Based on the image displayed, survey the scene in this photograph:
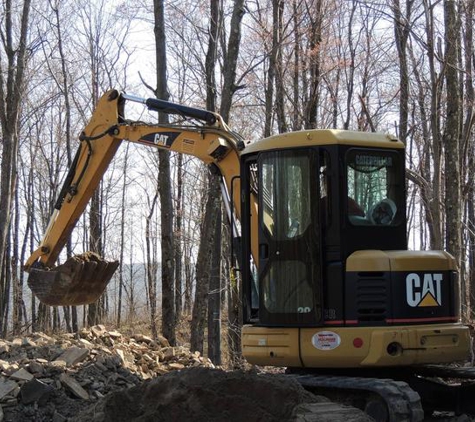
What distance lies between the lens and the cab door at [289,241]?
21.8ft

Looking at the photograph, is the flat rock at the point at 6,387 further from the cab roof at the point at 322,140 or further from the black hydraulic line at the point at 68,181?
the cab roof at the point at 322,140

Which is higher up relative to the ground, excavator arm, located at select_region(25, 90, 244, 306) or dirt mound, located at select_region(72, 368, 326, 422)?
excavator arm, located at select_region(25, 90, 244, 306)

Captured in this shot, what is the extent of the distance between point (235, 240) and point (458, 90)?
280 inches

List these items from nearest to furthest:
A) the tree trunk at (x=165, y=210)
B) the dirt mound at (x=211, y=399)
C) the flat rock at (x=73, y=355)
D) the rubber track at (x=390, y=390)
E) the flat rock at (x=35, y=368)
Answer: the dirt mound at (x=211, y=399) → the rubber track at (x=390, y=390) → the flat rock at (x=35, y=368) → the flat rock at (x=73, y=355) → the tree trunk at (x=165, y=210)

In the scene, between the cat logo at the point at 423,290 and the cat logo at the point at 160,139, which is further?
the cat logo at the point at 160,139

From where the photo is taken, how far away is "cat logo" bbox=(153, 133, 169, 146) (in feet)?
30.4

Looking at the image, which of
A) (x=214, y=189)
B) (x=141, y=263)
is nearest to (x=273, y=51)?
(x=214, y=189)

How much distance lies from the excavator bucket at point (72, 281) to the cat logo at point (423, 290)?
15.9 ft

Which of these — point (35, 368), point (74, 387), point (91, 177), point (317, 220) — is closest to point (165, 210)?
point (91, 177)

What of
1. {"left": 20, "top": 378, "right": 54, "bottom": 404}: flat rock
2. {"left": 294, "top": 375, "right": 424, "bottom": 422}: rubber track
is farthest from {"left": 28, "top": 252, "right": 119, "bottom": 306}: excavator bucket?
{"left": 294, "top": 375, "right": 424, "bottom": 422}: rubber track

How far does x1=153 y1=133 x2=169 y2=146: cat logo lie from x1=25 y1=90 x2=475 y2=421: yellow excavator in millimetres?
2180

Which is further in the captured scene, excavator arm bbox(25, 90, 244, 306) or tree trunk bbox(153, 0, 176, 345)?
tree trunk bbox(153, 0, 176, 345)

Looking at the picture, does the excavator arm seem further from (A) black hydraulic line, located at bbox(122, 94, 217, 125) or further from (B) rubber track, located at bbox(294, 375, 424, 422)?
(B) rubber track, located at bbox(294, 375, 424, 422)

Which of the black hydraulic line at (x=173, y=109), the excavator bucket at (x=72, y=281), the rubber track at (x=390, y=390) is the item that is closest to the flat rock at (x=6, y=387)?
the excavator bucket at (x=72, y=281)
